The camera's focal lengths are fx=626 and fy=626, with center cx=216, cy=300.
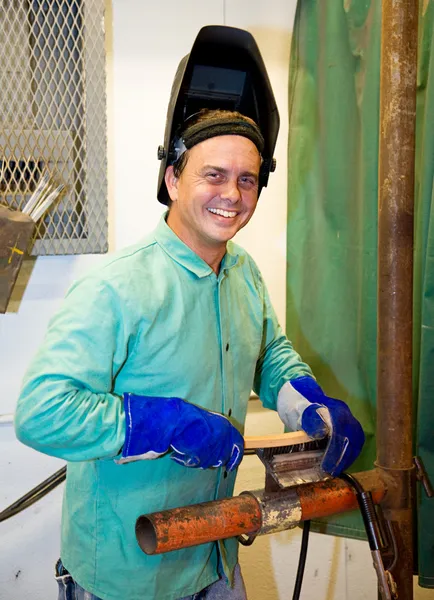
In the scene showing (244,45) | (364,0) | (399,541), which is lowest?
(399,541)

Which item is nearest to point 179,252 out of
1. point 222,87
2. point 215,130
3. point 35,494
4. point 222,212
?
point 222,212

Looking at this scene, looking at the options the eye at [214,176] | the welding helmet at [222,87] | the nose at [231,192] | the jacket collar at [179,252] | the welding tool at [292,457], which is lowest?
the welding tool at [292,457]

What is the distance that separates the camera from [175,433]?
103cm

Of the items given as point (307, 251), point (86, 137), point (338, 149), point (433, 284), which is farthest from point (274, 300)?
point (86, 137)

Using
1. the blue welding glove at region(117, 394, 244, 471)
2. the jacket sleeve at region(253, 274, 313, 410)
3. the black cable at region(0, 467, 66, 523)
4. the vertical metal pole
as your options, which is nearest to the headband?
the vertical metal pole

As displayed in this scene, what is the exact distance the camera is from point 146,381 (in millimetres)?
1170

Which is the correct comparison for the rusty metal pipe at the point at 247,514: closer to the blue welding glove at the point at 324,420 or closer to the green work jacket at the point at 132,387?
the blue welding glove at the point at 324,420

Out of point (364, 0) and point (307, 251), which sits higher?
point (364, 0)

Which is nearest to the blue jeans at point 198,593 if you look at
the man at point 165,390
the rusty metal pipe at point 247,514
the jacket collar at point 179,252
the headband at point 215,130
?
the man at point 165,390

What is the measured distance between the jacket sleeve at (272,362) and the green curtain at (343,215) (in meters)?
0.30

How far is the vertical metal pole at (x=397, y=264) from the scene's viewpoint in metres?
1.09

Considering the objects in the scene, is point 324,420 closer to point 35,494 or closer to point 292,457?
point 292,457

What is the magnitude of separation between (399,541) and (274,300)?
3.19 feet

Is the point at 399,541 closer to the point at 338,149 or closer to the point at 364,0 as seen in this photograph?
the point at 338,149
